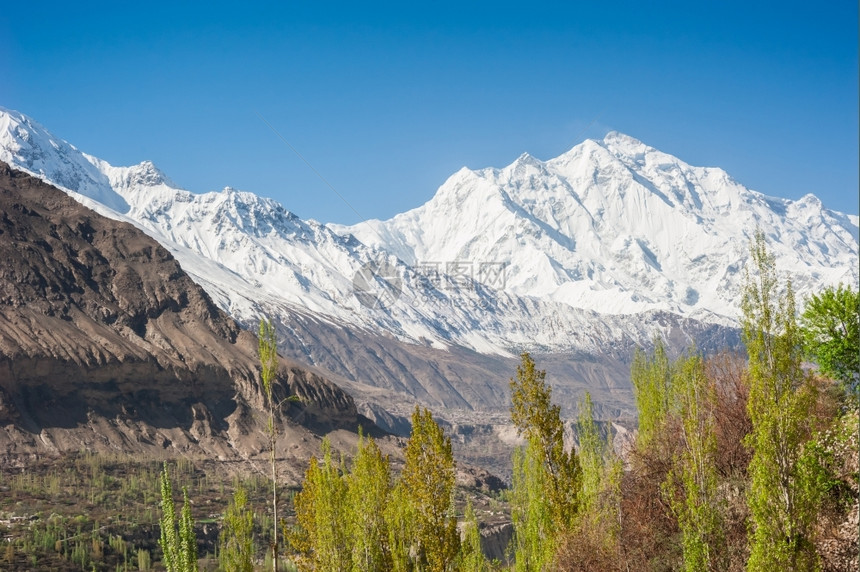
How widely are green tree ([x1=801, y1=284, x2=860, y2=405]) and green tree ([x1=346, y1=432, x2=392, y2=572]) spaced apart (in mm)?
18390

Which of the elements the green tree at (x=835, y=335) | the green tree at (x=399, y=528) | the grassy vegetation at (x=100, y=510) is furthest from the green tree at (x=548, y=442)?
the grassy vegetation at (x=100, y=510)

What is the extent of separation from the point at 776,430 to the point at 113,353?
14649cm

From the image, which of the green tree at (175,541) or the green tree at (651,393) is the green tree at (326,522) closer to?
the green tree at (175,541)

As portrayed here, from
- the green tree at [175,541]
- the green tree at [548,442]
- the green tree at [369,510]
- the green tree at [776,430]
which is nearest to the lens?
the green tree at [175,541]

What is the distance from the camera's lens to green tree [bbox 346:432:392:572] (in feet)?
118

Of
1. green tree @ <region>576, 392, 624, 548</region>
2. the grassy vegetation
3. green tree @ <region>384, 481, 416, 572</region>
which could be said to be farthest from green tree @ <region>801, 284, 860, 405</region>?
the grassy vegetation

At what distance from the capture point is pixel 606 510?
35.4 meters

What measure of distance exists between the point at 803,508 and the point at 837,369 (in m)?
10.7

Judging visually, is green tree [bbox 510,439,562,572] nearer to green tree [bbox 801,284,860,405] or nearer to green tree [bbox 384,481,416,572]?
green tree [bbox 384,481,416,572]

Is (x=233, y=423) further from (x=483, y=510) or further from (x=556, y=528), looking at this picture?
(x=556, y=528)

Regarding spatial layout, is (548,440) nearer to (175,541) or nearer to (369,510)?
(369,510)

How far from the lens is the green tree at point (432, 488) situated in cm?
3175

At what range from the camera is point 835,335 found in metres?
33.0

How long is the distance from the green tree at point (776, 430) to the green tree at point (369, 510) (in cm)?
1612
